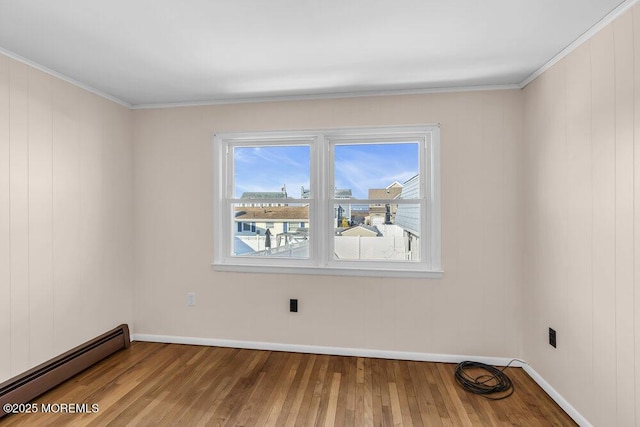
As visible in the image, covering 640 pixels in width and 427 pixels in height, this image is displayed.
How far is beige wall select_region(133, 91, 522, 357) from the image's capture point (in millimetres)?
2688

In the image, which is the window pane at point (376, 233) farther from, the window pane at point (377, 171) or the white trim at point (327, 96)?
the white trim at point (327, 96)

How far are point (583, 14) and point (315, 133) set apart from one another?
1960 mm

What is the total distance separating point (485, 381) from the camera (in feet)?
8.02

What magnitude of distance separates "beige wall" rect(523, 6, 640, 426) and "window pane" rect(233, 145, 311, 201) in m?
1.96

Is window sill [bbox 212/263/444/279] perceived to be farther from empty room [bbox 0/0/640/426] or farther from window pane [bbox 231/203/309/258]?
window pane [bbox 231/203/309/258]

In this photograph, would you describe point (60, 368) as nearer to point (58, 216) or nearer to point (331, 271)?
point (58, 216)

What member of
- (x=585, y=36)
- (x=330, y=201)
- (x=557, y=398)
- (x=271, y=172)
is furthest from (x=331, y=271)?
(x=585, y=36)

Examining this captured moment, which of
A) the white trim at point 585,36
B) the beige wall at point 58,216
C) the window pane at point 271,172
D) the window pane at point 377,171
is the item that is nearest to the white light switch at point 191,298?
the beige wall at point 58,216

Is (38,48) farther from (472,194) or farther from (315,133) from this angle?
(472,194)

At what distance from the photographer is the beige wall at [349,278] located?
269cm

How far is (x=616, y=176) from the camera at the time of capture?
1.68 metres

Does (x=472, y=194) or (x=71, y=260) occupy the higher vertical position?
(x=472, y=194)

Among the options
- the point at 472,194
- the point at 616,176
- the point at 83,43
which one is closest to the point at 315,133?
the point at 472,194

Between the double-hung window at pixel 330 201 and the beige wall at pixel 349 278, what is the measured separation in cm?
11
